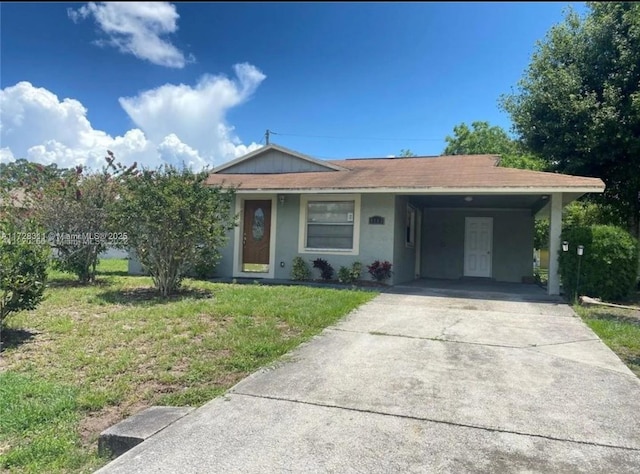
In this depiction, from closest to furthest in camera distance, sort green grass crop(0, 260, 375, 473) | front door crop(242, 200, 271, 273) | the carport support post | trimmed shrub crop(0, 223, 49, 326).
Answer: green grass crop(0, 260, 375, 473), trimmed shrub crop(0, 223, 49, 326), the carport support post, front door crop(242, 200, 271, 273)

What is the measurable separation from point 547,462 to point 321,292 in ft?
21.4

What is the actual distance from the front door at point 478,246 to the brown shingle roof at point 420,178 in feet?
7.29

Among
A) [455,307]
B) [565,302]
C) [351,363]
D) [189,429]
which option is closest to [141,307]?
[351,363]

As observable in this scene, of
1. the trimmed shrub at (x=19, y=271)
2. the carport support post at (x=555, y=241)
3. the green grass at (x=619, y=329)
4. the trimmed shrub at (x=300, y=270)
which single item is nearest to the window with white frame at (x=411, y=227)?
the trimmed shrub at (x=300, y=270)

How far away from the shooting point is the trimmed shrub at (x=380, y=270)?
1113cm

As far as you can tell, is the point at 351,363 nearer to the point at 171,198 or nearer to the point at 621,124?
the point at 171,198

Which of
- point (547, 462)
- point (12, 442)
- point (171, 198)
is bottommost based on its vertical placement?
point (12, 442)

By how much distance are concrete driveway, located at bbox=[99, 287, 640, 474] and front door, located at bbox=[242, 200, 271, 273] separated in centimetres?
663

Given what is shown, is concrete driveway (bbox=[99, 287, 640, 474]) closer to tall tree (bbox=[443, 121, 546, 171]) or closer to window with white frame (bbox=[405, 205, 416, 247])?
window with white frame (bbox=[405, 205, 416, 247])

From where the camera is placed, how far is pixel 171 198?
816 centimetres

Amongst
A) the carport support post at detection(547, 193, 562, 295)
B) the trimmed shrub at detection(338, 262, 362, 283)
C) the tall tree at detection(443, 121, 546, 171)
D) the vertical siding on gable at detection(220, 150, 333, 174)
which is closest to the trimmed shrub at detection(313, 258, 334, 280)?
the trimmed shrub at detection(338, 262, 362, 283)

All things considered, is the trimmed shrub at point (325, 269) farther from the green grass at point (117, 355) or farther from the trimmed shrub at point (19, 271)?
the trimmed shrub at point (19, 271)

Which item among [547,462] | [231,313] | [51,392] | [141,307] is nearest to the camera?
[547,462]

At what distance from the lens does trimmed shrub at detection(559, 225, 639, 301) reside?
8.98m
